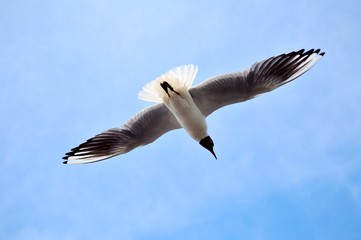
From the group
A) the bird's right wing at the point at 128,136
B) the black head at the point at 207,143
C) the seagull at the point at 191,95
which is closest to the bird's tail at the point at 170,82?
the seagull at the point at 191,95

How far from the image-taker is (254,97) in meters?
7.47

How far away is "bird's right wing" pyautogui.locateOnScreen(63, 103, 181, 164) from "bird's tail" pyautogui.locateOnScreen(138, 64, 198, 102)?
0.50 feet

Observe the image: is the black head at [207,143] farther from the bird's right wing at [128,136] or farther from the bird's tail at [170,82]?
the bird's tail at [170,82]

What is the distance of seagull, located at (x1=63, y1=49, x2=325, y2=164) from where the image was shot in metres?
7.31

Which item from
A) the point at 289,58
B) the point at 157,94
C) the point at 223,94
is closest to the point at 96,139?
the point at 157,94

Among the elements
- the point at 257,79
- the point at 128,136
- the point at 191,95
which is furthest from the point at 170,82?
the point at 257,79

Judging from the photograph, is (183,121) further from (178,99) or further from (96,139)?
(96,139)

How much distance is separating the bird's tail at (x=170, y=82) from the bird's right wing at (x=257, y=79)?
6.2 inches

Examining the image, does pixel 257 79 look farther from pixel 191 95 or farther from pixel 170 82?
pixel 170 82

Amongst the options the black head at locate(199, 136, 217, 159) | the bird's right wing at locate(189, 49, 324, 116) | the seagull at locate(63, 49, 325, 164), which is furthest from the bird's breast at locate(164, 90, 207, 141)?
the black head at locate(199, 136, 217, 159)

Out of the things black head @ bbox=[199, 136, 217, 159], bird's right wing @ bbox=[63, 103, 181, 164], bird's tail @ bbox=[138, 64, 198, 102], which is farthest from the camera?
black head @ bbox=[199, 136, 217, 159]

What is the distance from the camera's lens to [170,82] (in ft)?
24.1

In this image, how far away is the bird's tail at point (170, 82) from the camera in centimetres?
726

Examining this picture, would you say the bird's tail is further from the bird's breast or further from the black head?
the black head
